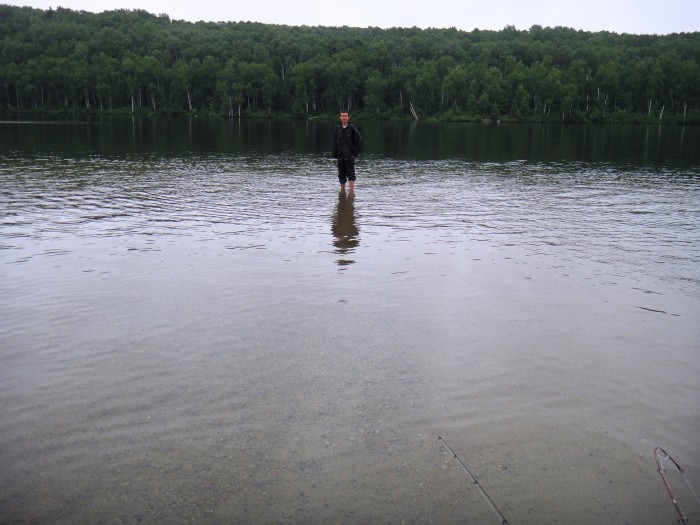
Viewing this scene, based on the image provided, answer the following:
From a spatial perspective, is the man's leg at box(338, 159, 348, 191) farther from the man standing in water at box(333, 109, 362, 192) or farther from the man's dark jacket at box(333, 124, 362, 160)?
the man's dark jacket at box(333, 124, 362, 160)

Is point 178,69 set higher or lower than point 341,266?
higher

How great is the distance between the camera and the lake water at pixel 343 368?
4203 mm

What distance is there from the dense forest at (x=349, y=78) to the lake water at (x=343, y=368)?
113 metres

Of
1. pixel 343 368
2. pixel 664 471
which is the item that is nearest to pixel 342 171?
pixel 343 368

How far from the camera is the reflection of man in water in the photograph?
1113 centimetres

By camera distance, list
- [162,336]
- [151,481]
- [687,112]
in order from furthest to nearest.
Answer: [687,112]
[162,336]
[151,481]

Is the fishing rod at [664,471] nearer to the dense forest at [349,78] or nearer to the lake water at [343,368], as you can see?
the lake water at [343,368]

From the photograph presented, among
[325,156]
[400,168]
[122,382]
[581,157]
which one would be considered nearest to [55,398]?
[122,382]

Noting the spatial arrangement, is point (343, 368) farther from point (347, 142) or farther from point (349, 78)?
point (349, 78)

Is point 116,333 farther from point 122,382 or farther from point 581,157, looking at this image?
point 581,157

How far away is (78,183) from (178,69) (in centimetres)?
13338

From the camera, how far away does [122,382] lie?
573 centimetres

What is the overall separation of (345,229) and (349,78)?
134103 mm

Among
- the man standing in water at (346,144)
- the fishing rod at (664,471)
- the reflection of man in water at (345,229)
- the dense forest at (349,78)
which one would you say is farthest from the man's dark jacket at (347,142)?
the dense forest at (349,78)
